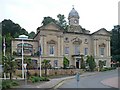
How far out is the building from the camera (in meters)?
70.1

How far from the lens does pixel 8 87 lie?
30.4 metres

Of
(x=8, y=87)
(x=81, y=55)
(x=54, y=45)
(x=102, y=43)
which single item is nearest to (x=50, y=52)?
(x=54, y=45)

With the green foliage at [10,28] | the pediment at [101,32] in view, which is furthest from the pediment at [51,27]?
the green foliage at [10,28]

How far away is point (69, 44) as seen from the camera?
2970 inches

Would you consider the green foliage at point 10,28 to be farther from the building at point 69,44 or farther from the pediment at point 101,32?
the pediment at point 101,32

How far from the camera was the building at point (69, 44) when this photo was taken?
230 ft

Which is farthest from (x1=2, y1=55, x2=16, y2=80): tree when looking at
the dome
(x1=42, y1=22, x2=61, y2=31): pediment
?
the dome

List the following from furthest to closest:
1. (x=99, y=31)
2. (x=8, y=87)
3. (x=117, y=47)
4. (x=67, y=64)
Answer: (x=117, y=47) < (x=99, y=31) < (x=67, y=64) < (x=8, y=87)

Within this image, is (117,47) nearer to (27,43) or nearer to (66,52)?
(66,52)

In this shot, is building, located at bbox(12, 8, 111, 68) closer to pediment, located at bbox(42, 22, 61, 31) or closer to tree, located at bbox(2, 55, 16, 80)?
pediment, located at bbox(42, 22, 61, 31)

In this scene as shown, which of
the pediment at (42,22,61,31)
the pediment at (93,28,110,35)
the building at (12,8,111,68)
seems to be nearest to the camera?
the building at (12,8,111,68)

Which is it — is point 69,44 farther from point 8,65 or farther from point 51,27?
point 8,65

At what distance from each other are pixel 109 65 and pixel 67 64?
1384cm

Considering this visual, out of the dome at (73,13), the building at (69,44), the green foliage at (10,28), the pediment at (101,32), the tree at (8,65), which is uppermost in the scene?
the dome at (73,13)
